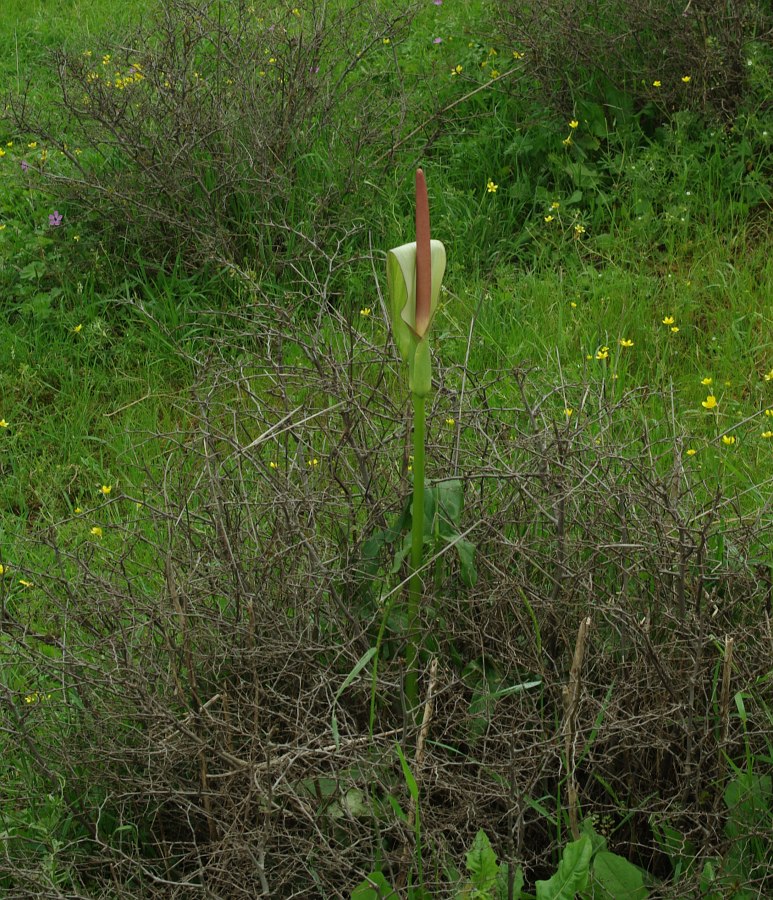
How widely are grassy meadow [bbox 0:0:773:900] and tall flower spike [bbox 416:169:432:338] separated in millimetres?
395

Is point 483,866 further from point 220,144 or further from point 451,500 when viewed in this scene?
point 220,144

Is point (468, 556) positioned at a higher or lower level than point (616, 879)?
higher

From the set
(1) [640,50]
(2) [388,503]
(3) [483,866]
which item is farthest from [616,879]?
(1) [640,50]

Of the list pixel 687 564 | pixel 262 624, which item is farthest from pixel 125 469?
pixel 687 564

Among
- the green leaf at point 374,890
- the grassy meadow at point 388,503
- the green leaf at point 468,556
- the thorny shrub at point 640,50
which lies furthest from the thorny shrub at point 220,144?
the green leaf at point 374,890

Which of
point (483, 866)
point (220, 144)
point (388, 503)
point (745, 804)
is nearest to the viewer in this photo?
point (483, 866)

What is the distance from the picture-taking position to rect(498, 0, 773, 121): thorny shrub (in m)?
3.92

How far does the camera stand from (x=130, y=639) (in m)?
2.08

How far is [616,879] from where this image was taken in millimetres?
1682

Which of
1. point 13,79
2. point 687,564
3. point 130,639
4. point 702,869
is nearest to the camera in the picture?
point 702,869

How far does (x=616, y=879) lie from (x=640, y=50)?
3.33 meters

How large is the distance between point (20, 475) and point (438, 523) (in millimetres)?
1696

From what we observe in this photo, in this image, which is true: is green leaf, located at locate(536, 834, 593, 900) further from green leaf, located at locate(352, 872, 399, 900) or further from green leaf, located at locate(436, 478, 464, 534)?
green leaf, located at locate(436, 478, 464, 534)

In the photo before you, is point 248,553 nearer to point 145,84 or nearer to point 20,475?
point 20,475
